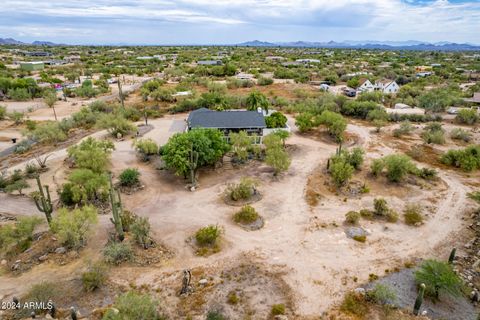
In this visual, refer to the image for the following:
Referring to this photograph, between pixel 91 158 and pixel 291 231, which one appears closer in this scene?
pixel 291 231

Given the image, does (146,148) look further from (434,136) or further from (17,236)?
(434,136)

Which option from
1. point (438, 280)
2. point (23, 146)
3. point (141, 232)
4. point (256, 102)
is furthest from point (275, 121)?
point (23, 146)

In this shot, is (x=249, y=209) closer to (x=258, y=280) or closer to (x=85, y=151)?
(x=258, y=280)

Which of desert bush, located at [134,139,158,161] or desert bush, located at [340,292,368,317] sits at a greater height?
desert bush, located at [134,139,158,161]

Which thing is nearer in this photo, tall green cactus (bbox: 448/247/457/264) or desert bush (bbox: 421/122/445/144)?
tall green cactus (bbox: 448/247/457/264)

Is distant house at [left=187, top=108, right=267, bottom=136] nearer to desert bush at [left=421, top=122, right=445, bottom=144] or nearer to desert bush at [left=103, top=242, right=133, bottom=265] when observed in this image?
desert bush at [left=103, top=242, right=133, bottom=265]

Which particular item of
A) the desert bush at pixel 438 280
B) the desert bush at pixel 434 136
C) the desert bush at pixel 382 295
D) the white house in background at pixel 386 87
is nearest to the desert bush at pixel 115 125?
the desert bush at pixel 382 295

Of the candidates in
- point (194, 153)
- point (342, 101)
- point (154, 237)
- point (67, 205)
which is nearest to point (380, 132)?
point (342, 101)

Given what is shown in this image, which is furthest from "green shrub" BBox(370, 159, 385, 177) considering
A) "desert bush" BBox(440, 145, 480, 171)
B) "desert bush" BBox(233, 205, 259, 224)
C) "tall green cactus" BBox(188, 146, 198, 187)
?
"tall green cactus" BBox(188, 146, 198, 187)

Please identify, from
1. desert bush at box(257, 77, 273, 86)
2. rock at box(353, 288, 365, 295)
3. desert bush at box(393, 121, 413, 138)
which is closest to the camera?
Result: rock at box(353, 288, 365, 295)
